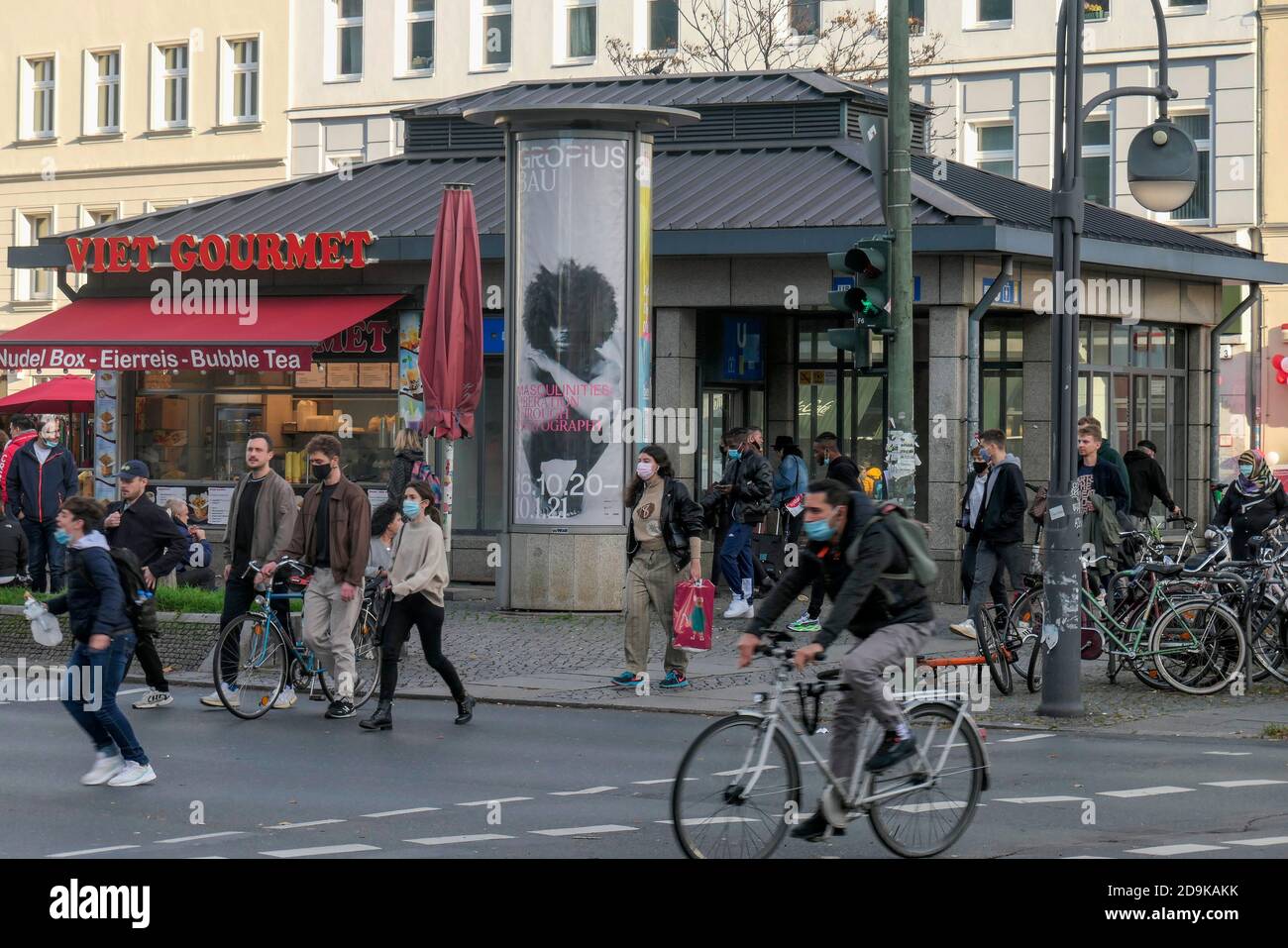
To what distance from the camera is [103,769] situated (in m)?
10.5

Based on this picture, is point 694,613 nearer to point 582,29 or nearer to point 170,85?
point 582,29

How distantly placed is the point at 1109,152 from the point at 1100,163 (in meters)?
0.31

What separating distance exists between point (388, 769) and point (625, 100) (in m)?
15.3

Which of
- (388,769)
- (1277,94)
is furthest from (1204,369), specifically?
(388,769)

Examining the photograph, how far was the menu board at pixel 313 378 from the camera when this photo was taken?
2391 centimetres

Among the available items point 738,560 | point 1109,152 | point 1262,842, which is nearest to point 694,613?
point 738,560

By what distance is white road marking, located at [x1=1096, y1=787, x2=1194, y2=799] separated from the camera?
10078mm

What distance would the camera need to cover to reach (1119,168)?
36875mm

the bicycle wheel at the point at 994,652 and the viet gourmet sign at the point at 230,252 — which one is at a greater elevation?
the viet gourmet sign at the point at 230,252

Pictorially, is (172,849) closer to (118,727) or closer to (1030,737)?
(118,727)

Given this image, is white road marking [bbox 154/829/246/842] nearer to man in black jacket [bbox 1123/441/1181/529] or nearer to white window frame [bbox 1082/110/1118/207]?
man in black jacket [bbox 1123/441/1181/529]

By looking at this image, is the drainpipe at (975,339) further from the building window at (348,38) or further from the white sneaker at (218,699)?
the building window at (348,38)

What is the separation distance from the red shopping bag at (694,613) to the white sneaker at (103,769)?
4.47 metres

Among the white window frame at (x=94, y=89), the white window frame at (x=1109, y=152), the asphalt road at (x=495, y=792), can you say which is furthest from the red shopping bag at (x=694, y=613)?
the white window frame at (x=94, y=89)
